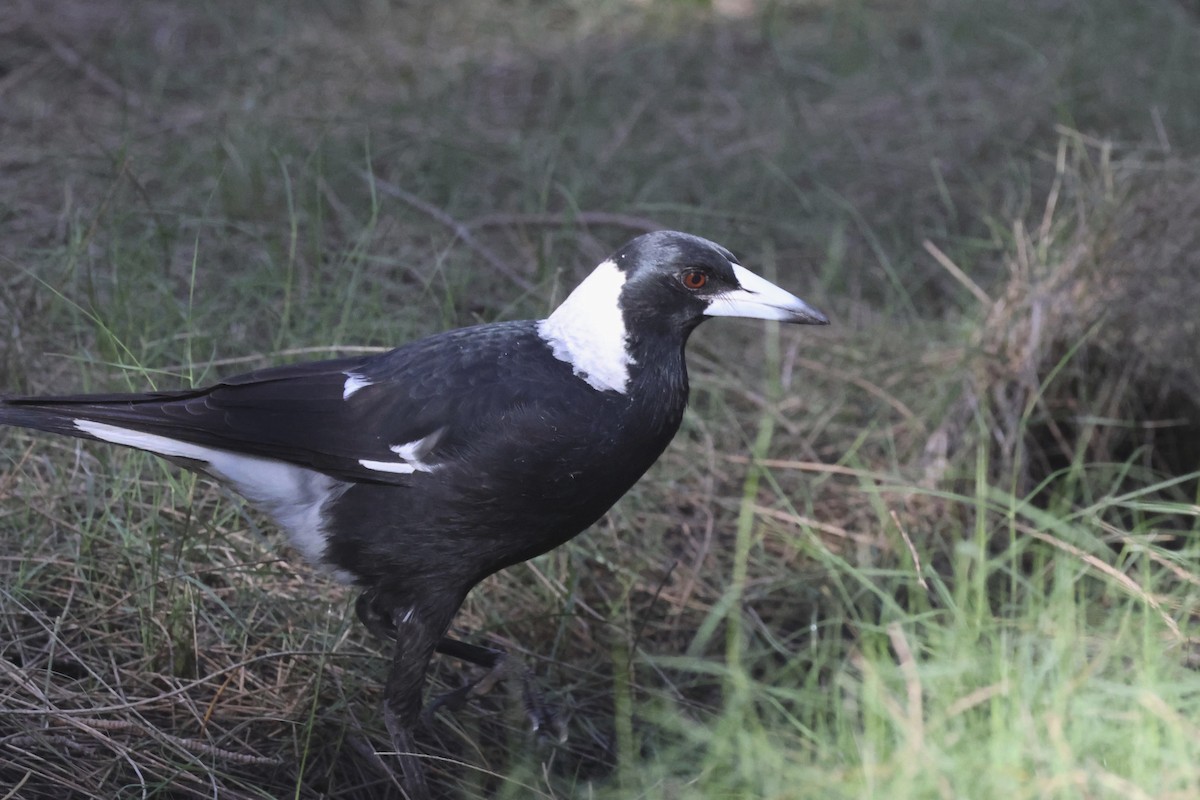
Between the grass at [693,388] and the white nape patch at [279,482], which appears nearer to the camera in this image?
the grass at [693,388]

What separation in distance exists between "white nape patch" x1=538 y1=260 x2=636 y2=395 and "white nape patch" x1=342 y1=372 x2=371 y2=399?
13.8 inches

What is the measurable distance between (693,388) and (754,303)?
1.18 meters

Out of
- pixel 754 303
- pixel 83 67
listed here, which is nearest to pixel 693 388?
pixel 754 303

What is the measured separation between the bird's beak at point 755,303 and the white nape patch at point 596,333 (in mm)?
186

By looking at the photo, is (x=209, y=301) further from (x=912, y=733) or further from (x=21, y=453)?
(x=912, y=733)

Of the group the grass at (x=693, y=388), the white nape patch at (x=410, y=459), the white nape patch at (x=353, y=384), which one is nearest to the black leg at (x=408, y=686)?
the grass at (x=693, y=388)

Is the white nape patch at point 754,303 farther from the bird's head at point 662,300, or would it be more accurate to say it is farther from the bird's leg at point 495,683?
the bird's leg at point 495,683

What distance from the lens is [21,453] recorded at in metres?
2.94

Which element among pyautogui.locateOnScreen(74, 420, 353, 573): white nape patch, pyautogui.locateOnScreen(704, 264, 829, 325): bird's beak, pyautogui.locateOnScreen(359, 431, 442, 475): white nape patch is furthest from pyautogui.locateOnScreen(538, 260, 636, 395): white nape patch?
pyautogui.locateOnScreen(74, 420, 353, 573): white nape patch

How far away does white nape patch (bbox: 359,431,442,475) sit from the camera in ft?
7.86

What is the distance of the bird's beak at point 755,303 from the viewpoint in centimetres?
254

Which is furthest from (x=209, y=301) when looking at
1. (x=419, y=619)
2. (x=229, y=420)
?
(x=419, y=619)

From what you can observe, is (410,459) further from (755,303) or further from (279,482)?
(755,303)

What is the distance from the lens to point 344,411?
8.19 ft
